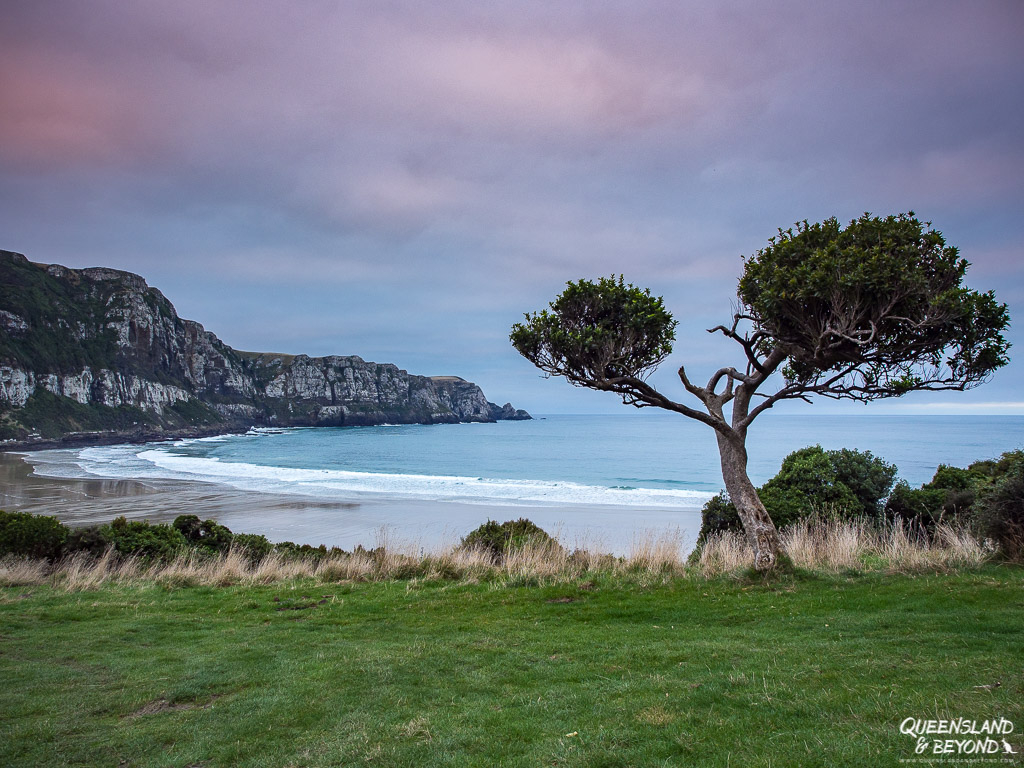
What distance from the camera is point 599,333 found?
32.1 ft

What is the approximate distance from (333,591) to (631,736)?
8.60 m

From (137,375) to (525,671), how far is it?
13877 centimetres

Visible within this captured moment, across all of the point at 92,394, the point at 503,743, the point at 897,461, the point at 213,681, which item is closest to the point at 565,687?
the point at 503,743

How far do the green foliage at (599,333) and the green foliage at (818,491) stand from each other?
8113 millimetres

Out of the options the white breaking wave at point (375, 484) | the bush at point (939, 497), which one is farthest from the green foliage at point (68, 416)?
the bush at point (939, 497)

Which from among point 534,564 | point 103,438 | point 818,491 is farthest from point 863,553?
point 103,438

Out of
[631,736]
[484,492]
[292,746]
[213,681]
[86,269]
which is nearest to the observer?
[631,736]

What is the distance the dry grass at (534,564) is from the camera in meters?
10.5

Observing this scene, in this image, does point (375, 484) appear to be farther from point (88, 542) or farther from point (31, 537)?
point (31, 537)

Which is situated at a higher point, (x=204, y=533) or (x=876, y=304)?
(x=876, y=304)

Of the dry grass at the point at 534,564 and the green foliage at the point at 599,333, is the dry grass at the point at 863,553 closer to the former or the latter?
the dry grass at the point at 534,564

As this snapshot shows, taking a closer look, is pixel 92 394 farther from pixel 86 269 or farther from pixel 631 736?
pixel 631 736

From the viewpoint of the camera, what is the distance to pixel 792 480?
678 inches

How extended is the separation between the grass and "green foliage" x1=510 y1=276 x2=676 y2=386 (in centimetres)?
413
